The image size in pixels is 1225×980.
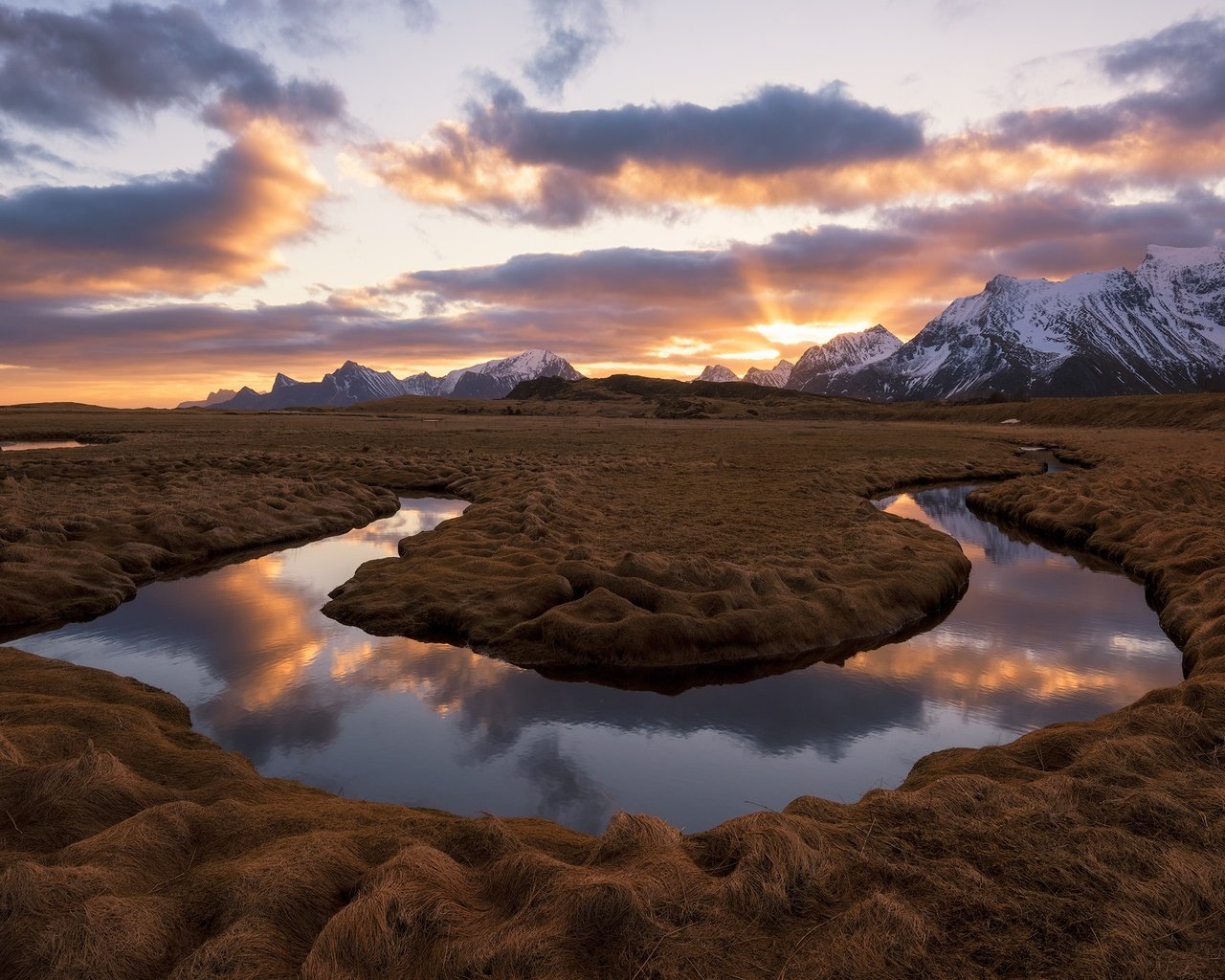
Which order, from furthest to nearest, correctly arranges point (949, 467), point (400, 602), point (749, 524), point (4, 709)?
point (949, 467)
point (749, 524)
point (400, 602)
point (4, 709)

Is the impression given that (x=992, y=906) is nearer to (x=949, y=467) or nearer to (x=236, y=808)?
(x=236, y=808)

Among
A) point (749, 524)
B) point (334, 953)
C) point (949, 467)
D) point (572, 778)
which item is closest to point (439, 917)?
point (334, 953)

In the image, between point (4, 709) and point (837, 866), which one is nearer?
point (837, 866)

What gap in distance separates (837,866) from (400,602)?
686 inches

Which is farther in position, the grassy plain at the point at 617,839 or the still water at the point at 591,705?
the still water at the point at 591,705

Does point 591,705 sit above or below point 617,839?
below

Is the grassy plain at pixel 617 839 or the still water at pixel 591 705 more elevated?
the grassy plain at pixel 617 839

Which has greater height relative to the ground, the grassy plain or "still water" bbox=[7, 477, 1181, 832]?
the grassy plain

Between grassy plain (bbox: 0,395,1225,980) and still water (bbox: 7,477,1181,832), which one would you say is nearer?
grassy plain (bbox: 0,395,1225,980)

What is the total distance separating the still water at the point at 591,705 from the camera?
13367 mm

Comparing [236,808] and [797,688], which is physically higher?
[236,808]

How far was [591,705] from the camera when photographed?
16656 millimetres

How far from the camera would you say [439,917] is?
7113 millimetres

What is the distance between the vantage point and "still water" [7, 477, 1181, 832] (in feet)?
43.9
